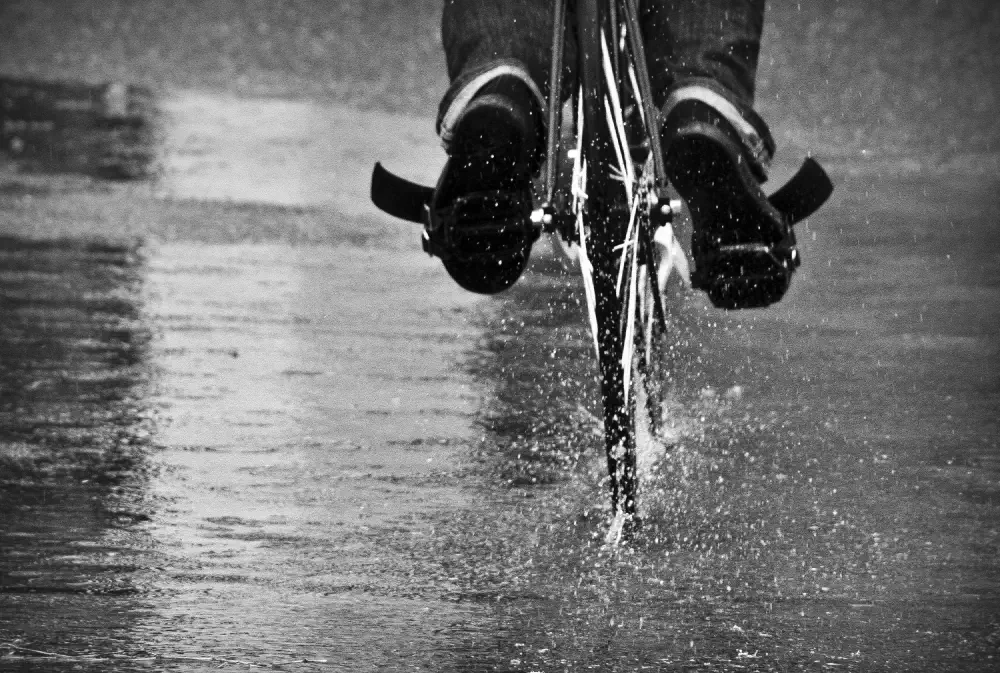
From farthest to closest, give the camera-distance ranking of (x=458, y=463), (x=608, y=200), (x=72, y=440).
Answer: (x=72, y=440)
(x=458, y=463)
(x=608, y=200)

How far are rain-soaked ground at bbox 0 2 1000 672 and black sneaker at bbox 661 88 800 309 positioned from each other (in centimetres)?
56

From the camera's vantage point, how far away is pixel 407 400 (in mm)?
6844

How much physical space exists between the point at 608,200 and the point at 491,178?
0.96ft

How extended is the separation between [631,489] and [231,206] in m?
5.32

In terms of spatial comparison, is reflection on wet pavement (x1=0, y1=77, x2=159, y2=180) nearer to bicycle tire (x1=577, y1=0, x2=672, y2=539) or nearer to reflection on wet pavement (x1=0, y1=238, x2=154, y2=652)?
reflection on wet pavement (x1=0, y1=238, x2=154, y2=652)

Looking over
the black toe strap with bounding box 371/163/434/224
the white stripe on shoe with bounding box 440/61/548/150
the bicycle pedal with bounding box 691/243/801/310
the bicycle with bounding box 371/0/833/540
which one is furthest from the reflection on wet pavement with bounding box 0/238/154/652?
the bicycle pedal with bounding box 691/243/801/310

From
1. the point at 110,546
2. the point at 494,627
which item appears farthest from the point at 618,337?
the point at 110,546

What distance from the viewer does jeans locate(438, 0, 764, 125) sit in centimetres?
527

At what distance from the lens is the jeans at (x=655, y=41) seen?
527 cm

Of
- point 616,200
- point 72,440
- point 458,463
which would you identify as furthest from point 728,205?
point 72,440

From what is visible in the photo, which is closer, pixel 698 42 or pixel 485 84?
pixel 485 84

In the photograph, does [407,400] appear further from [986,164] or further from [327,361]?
[986,164]

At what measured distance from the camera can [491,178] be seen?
5168 mm

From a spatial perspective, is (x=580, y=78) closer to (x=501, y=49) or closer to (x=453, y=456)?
(x=501, y=49)
